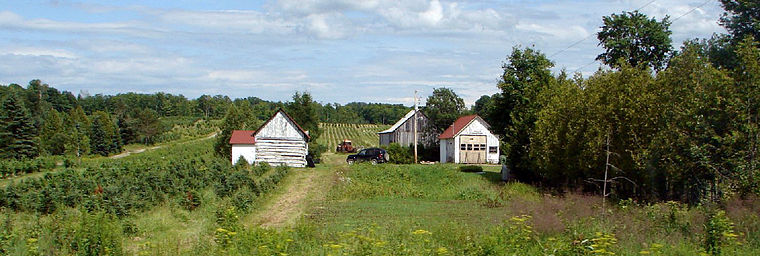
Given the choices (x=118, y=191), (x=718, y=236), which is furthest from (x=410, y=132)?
(x=718, y=236)

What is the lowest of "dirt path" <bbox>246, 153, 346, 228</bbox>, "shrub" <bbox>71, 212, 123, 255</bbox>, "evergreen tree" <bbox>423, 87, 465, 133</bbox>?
"dirt path" <bbox>246, 153, 346, 228</bbox>

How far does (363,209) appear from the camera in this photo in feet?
73.2

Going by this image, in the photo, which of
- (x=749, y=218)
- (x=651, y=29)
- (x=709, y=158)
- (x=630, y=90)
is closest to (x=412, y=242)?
(x=749, y=218)

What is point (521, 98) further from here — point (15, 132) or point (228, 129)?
point (15, 132)

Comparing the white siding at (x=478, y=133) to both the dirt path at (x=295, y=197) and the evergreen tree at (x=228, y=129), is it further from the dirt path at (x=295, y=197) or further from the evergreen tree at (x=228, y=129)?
the evergreen tree at (x=228, y=129)

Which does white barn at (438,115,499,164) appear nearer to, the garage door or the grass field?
the garage door

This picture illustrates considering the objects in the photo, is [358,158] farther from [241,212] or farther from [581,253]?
[581,253]

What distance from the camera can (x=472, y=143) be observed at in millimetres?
49562

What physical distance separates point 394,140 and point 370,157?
1601cm

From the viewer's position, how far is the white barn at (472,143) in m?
49.2

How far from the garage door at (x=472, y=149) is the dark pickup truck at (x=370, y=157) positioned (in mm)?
7631

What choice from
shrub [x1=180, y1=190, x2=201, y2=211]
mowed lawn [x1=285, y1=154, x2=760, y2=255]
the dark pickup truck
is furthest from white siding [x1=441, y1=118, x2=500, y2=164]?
shrub [x1=180, y1=190, x2=201, y2=211]

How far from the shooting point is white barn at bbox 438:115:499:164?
49250 millimetres

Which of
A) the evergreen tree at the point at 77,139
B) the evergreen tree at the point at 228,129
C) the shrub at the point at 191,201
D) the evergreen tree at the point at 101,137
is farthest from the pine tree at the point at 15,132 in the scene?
the shrub at the point at 191,201
